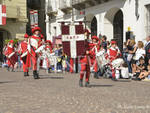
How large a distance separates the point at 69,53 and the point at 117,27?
12794mm

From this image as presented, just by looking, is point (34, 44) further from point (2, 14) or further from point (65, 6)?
point (2, 14)

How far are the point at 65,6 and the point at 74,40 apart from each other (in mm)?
17403

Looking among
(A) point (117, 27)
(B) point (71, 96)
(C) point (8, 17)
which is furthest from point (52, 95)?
(C) point (8, 17)

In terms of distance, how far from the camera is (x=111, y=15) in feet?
70.6

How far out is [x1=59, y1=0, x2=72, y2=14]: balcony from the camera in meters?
25.4

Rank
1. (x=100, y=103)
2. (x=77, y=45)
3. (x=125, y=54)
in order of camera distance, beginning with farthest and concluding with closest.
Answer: (x=125, y=54)
(x=77, y=45)
(x=100, y=103)

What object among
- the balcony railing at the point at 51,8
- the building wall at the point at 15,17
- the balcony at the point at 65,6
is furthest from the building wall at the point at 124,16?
the building wall at the point at 15,17

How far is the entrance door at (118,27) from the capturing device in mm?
20562

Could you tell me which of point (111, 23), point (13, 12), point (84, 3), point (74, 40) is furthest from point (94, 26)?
point (74, 40)

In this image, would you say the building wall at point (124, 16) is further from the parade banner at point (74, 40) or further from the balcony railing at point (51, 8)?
the parade banner at point (74, 40)

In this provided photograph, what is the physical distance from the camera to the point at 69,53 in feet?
29.7

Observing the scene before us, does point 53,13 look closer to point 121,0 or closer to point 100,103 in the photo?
point 121,0

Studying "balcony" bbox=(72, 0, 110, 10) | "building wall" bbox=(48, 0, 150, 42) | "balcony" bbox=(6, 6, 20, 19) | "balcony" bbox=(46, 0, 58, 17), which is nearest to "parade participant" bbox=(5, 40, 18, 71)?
"building wall" bbox=(48, 0, 150, 42)

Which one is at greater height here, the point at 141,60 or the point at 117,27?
the point at 117,27
